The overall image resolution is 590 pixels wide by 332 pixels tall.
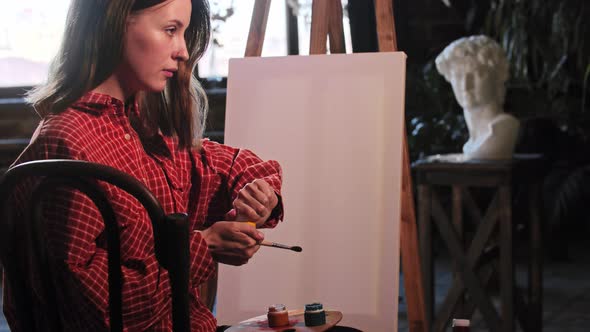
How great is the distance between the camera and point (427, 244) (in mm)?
3561

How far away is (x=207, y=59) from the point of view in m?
5.81

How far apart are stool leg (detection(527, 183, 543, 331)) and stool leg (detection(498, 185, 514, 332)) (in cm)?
33

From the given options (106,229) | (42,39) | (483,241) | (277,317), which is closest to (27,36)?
(42,39)

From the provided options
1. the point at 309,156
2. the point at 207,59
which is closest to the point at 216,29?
the point at 207,59

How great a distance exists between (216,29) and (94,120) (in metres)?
3.31

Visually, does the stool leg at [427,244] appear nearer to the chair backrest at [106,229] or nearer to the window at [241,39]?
the window at [241,39]

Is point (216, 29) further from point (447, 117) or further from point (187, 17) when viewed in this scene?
point (187, 17)

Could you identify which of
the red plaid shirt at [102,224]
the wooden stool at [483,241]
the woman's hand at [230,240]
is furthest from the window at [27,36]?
the woman's hand at [230,240]

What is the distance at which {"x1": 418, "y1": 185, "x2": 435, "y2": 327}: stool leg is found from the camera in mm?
3523

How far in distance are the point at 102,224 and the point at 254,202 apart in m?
0.39

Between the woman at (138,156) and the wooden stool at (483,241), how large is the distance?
164 centimetres

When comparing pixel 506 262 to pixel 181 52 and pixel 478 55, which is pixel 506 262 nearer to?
pixel 478 55

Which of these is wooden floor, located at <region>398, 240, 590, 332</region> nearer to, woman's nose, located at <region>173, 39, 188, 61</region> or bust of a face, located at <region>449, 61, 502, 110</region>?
bust of a face, located at <region>449, 61, 502, 110</region>

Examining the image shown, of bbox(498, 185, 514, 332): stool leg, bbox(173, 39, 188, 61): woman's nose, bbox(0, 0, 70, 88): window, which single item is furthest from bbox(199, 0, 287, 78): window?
bbox(173, 39, 188, 61): woman's nose
